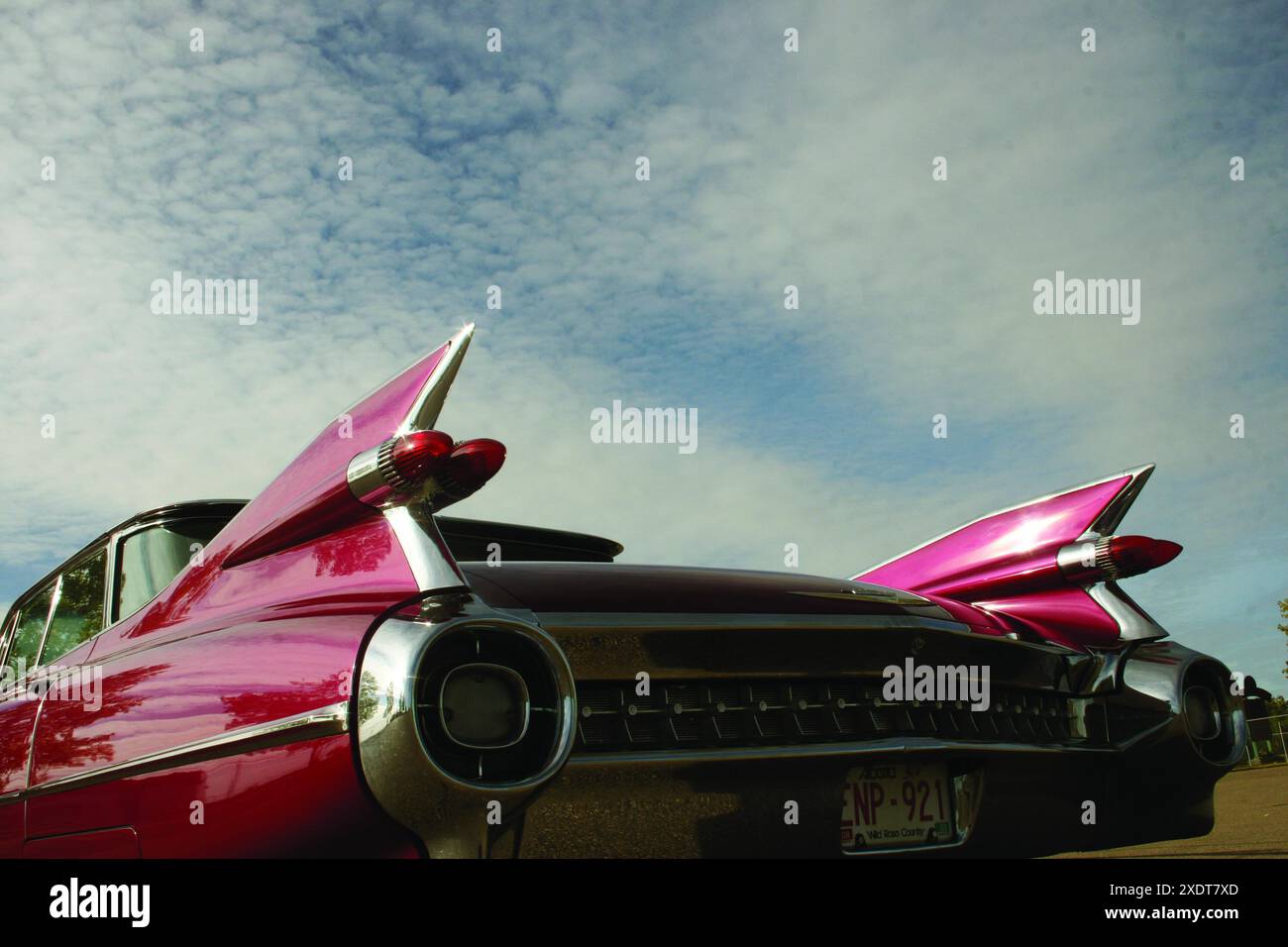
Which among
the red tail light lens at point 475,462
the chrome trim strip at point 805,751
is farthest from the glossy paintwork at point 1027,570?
the red tail light lens at point 475,462

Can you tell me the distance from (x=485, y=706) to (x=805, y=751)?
77 cm

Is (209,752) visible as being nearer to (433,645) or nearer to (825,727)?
(433,645)

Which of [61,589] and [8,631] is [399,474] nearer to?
[61,589]

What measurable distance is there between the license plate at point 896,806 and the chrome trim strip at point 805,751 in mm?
45

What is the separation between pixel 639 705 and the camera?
7.30 feet

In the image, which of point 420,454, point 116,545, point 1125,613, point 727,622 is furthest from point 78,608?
point 1125,613

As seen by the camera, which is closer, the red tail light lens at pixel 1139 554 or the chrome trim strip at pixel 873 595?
the chrome trim strip at pixel 873 595

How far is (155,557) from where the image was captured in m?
3.17

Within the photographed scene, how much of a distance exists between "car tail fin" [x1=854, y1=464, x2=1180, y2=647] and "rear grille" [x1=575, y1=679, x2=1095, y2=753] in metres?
0.53

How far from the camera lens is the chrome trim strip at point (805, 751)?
7.01 ft

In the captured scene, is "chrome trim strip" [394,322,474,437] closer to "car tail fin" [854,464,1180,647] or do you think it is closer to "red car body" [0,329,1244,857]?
"red car body" [0,329,1244,857]

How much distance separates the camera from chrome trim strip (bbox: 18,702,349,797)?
1973mm

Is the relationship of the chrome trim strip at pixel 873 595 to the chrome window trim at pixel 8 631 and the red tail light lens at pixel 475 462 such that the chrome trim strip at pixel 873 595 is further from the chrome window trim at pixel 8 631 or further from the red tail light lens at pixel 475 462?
the chrome window trim at pixel 8 631
